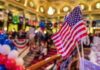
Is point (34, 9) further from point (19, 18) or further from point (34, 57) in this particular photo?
point (34, 57)

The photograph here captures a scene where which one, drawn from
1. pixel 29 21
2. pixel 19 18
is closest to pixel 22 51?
pixel 19 18

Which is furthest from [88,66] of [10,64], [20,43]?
[20,43]

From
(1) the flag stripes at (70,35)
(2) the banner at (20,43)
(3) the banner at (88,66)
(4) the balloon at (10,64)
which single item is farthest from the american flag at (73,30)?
(2) the banner at (20,43)

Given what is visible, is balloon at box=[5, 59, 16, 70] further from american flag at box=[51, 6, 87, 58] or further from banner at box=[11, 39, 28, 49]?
banner at box=[11, 39, 28, 49]

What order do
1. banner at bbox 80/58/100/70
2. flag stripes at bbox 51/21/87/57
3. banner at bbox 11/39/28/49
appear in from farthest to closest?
banner at bbox 11/39/28/49 < flag stripes at bbox 51/21/87/57 < banner at bbox 80/58/100/70

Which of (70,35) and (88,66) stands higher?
(70,35)

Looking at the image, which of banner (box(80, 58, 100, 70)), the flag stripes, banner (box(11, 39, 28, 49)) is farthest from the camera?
banner (box(11, 39, 28, 49))

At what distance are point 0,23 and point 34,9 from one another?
775 cm

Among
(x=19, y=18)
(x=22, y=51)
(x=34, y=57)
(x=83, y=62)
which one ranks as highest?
(x=19, y=18)

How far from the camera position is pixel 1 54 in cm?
177

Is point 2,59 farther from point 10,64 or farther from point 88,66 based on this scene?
point 88,66

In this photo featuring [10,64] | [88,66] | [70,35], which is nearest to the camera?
[88,66]

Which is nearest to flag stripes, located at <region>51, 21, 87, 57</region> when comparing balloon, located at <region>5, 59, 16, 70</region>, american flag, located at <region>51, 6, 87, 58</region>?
american flag, located at <region>51, 6, 87, 58</region>

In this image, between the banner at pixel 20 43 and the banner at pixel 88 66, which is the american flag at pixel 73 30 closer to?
the banner at pixel 88 66
